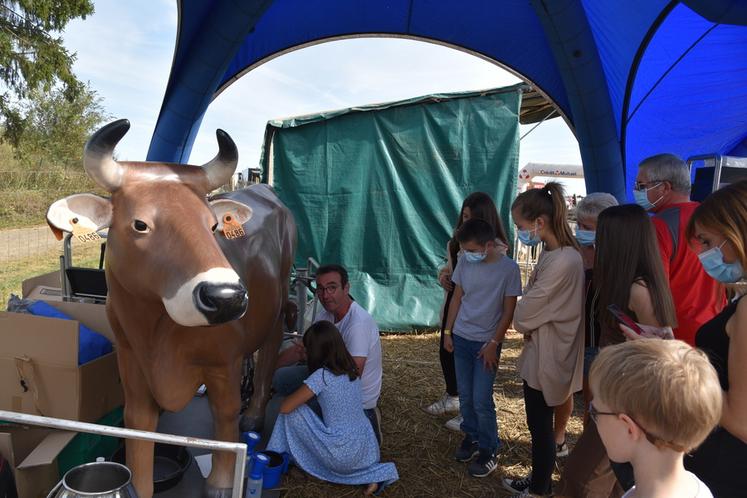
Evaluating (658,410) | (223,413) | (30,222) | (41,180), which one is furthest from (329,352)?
(41,180)

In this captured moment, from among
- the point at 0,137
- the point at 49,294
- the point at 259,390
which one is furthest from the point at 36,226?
the point at 259,390

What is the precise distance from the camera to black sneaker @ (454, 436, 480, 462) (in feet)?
10.9

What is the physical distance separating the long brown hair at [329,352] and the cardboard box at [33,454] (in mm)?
1330

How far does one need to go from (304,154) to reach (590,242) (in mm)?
4361

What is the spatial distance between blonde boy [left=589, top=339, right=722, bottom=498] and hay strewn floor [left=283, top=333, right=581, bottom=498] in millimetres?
1995

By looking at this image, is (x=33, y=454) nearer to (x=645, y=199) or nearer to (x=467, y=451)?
(x=467, y=451)

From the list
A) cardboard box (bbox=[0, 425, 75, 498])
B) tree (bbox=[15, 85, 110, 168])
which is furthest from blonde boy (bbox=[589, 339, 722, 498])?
tree (bbox=[15, 85, 110, 168])

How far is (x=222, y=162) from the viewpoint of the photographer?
2.26 meters

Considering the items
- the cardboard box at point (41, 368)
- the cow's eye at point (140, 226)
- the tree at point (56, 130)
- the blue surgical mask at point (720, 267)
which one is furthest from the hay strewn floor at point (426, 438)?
the tree at point (56, 130)

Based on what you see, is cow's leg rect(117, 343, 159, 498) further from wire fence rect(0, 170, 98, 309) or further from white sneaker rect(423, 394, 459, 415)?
wire fence rect(0, 170, 98, 309)

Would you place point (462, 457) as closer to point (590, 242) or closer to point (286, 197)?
point (590, 242)

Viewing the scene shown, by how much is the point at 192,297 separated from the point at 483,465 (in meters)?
2.35

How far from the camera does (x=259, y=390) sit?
3.57 meters

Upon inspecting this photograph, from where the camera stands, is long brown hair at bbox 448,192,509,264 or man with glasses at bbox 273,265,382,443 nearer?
man with glasses at bbox 273,265,382,443
